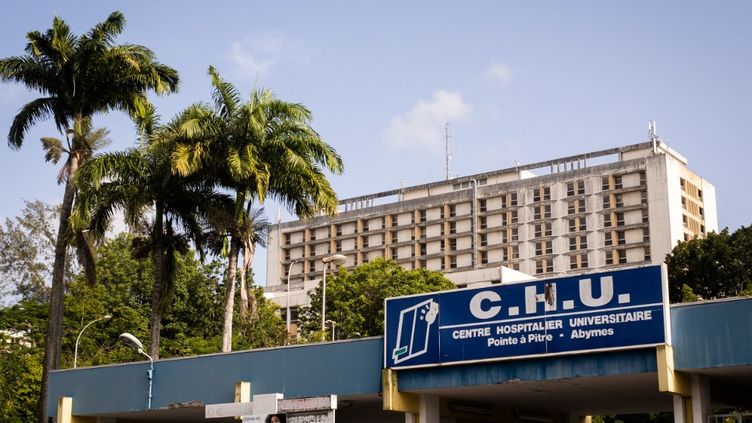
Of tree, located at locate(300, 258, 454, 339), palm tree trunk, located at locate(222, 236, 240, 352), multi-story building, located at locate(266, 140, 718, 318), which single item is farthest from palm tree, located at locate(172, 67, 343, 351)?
multi-story building, located at locate(266, 140, 718, 318)

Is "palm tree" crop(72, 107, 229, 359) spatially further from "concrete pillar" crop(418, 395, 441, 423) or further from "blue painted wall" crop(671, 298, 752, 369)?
"blue painted wall" crop(671, 298, 752, 369)

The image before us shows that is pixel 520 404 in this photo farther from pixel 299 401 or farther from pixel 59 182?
pixel 59 182

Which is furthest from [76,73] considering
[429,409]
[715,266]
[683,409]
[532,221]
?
[532,221]

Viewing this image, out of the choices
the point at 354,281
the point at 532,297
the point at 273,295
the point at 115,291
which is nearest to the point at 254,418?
the point at 532,297

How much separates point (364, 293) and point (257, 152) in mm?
39733

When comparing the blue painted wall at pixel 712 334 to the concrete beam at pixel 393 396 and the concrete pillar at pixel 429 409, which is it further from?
the concrete beam at pixel 393 396

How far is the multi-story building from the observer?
387 feet

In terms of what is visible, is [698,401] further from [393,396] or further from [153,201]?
[153,201]

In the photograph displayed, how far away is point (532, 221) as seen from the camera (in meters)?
127

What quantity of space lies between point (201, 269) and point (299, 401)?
Answer: 57.3 m

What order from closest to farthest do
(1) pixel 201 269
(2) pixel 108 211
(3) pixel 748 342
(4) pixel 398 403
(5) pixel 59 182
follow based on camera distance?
(3) pixel 748 342 < (4) pixel 398 403 < (2) pixel 108 211 < (5) pixel 59 182 < (1) pixel 201 269

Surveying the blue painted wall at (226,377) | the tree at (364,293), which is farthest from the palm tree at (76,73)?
the tree at (364,293)

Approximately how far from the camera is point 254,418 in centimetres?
2586

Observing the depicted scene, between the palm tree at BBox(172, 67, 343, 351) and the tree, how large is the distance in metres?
34.6
